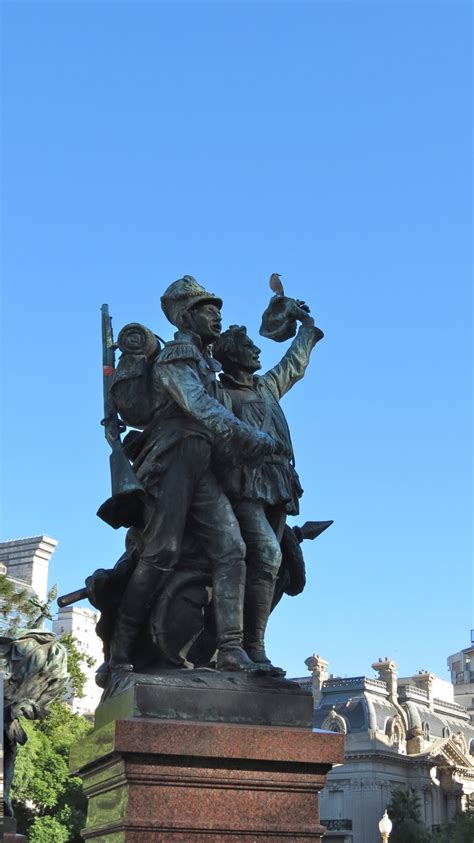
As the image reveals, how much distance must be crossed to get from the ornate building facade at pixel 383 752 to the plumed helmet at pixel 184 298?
5981 cm

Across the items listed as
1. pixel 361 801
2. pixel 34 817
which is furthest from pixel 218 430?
pixel 361 801

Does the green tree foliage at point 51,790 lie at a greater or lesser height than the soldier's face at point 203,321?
greater

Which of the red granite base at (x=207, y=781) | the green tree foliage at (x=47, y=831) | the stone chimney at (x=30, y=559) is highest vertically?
the stone chimney at (x=30, y=559)

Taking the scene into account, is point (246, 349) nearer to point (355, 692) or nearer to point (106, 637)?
point (106, 637)

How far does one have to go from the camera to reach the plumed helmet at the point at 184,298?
26.9 ft

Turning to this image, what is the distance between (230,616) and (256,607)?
0.38 metres

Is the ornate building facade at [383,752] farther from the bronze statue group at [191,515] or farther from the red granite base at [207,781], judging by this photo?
the red granite base at [207,781]

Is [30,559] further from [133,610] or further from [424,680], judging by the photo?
[133,610]

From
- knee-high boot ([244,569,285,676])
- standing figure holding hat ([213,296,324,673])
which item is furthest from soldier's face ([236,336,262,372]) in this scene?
knee-high boot ([244,569,285,676])

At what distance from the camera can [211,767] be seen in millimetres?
6742

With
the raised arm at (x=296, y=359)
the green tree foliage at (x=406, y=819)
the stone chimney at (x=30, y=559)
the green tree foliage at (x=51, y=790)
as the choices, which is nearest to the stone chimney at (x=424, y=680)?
the green tree foliage at (x=406, y=819)

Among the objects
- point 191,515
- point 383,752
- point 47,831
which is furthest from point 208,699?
point 383,752

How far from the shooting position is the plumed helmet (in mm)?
8188

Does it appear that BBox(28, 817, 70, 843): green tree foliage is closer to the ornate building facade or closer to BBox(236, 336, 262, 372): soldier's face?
the ornate building facade
